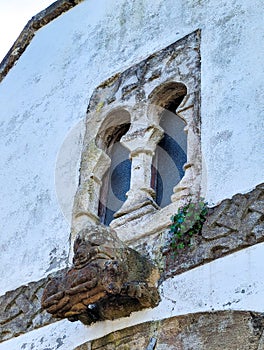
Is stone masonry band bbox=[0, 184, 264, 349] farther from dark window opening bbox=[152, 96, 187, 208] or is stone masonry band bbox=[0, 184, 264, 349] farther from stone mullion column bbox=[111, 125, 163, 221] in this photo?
dark window opening bbox=[152, 96, 187, 208]

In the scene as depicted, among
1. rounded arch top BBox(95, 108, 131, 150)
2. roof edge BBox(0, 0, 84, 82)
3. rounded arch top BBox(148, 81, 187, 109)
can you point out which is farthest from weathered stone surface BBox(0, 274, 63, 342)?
roof edge BBox(0, 0, 84, 82)

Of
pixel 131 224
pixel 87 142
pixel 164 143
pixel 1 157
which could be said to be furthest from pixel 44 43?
pixel 131 224

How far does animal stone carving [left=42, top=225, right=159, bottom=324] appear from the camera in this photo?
201 inches

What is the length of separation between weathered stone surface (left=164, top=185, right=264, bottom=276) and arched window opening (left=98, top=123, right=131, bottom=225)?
3.75ft

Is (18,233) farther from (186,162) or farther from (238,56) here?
(238,56)

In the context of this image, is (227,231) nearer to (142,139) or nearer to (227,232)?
(227,232)

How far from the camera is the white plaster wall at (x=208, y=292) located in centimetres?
475

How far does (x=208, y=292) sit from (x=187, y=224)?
534 millimetres

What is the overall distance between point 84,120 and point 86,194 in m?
0.79

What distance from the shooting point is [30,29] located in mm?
8484

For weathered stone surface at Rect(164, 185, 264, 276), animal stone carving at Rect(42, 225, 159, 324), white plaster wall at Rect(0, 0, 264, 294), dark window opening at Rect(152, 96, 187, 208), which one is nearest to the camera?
weathered stone surface at Rect(164, 185, 264, 276)

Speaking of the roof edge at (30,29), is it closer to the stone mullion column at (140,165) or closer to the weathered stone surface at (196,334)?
the stone mullion column at (140,165)

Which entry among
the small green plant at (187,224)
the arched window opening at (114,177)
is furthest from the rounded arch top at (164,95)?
the small green plant at (187,224)

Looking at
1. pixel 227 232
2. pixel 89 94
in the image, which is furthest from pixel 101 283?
pixel 89 94
